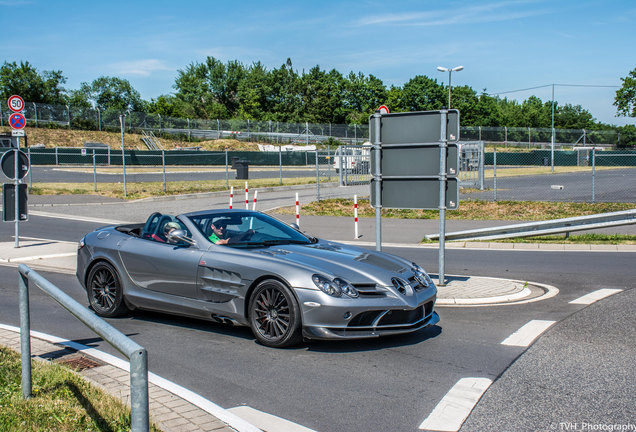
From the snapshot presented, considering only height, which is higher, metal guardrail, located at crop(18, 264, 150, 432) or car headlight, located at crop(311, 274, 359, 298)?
metal guardrail, located at crop(18, 264, 150, 432)

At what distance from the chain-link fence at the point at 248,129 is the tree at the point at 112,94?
53.4 m

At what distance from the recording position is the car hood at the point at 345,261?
6207 mm


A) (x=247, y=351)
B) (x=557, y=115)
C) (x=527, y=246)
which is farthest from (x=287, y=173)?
(x=557, y=115)

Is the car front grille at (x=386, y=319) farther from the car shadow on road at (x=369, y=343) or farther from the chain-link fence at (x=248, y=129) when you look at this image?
the chain-link fence at (x=248, y=129)

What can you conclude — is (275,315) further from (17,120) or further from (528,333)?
(17,120)

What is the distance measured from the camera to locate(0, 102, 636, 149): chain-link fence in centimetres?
5778

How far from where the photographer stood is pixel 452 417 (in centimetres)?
445

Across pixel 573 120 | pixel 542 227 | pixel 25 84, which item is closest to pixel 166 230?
pixel 542 227

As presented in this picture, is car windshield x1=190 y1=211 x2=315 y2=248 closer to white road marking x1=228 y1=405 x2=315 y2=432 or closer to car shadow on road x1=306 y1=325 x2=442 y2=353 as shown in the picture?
car shadow on road x1=306 y1=325 x2=442 y2=353

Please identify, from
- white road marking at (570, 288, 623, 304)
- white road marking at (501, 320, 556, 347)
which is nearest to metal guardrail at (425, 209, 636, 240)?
white road marking at (570, 288, 623, 304)

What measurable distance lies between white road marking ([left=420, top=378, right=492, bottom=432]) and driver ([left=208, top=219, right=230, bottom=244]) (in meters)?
3.17

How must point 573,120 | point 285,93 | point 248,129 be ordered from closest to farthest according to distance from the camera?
point 248,129
point 285,93
point 573,120

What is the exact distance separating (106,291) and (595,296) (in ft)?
21.4

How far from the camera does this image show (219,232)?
7293 mm
